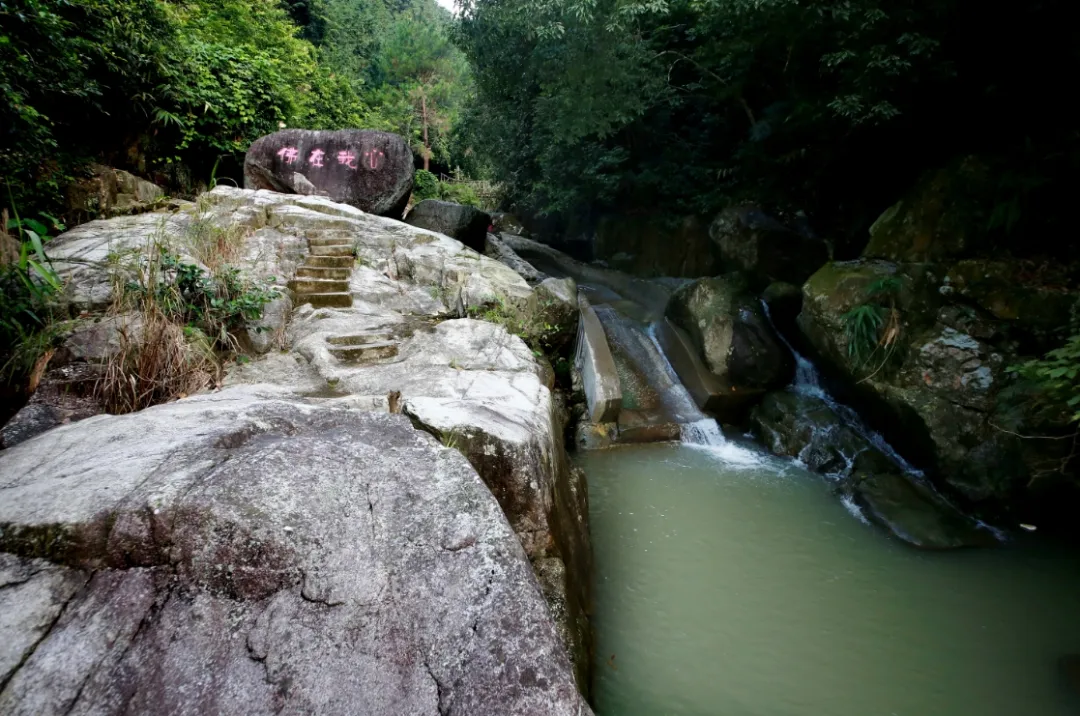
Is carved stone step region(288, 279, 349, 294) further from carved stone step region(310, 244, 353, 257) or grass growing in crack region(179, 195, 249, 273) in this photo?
carved stone step region(310, 244, 353, 257)

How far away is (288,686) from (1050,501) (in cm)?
593

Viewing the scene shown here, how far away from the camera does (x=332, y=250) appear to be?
624 centimetres

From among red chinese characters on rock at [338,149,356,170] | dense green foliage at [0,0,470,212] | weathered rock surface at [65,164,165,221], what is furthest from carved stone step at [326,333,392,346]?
red chinese characters on rock at [338,149,356,170]

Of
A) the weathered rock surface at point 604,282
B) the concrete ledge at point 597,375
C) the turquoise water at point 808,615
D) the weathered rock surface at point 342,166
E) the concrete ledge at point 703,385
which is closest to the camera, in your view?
the turquoise water at point 808,615

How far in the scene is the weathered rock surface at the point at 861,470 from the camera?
172 inches

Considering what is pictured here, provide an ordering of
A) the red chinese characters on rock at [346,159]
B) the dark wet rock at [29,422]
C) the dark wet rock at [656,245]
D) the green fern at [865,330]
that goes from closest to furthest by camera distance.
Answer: the dark wet rock at [29,422] → the green fern at [865,330] → the red chinese characters on rock at [346,159] → the dark wet rock at [656,245]

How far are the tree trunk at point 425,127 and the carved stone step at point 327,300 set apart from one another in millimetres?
10068

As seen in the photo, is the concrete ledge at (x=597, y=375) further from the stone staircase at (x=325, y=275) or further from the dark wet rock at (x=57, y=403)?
the dark wet rock at (x=57, y=403)

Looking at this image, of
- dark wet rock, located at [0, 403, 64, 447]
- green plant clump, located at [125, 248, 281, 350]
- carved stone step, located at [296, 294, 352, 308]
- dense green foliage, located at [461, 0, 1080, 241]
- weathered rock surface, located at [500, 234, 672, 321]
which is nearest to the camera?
dark wet rock, located at [0, 403, 64, 447]

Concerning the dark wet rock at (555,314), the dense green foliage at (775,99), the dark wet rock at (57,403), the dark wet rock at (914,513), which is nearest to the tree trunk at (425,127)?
the dense green foliage at (775,99)

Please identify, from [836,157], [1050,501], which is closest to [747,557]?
[1050,501]

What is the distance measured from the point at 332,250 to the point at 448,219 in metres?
3.05

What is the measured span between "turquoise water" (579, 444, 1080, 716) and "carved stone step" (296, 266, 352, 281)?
148 inches

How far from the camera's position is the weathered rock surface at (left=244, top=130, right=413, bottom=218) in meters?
8.46
